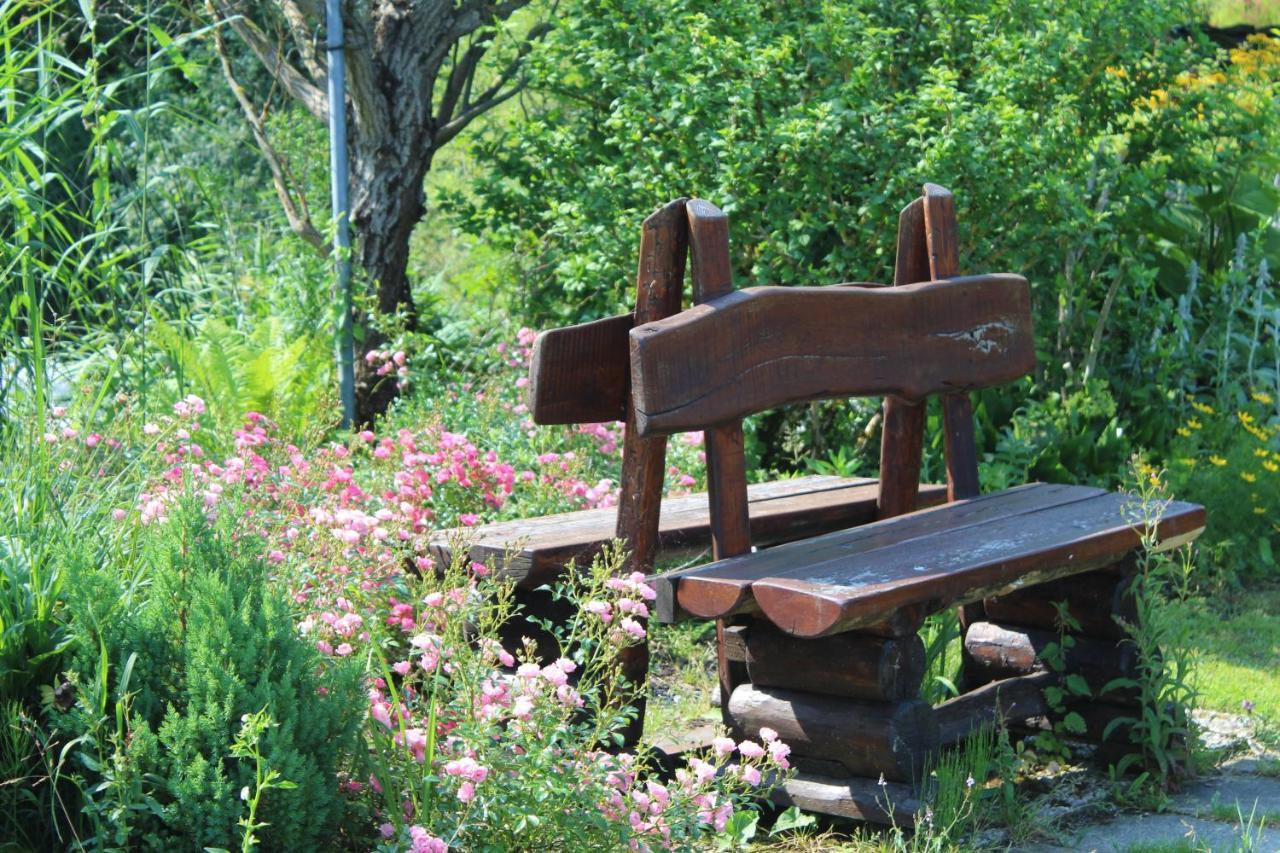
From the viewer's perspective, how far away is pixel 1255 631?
5703mm

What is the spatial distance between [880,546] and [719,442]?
0.49 m

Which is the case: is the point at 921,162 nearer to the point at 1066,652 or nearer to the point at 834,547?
the point at 1066,652

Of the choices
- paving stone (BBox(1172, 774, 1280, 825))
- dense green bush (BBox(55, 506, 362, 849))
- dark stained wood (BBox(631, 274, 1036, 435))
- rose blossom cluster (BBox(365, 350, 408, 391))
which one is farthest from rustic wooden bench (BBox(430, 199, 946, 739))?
rose blossom cluster (BBox(365, 350, 408, 391))

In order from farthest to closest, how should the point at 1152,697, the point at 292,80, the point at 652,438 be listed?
the point at 292,80, the point at 1152,697, the point at 652,438

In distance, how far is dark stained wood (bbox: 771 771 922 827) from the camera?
328 centimetres

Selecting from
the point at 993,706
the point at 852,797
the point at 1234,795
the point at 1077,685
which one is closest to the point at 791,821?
the point at 852,797

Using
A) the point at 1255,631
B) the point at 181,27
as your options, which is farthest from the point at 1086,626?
the point at 181,27

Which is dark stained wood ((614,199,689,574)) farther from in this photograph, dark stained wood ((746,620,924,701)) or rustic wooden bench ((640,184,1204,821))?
dark stained wood ((746,620,924,701))

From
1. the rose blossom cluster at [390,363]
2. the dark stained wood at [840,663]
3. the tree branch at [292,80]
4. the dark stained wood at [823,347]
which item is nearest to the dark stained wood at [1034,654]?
the dark stained wood at [823,347]

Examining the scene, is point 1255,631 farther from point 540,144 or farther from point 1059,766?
point 540,144

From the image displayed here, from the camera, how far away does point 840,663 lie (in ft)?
11.0

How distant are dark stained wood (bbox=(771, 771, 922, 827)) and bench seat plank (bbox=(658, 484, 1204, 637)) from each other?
46cm

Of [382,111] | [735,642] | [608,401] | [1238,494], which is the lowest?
[1238,494]

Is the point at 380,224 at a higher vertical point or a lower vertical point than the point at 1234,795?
higher
